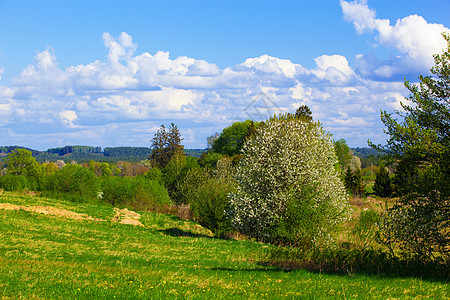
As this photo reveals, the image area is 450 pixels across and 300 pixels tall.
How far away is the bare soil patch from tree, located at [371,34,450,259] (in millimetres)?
26884

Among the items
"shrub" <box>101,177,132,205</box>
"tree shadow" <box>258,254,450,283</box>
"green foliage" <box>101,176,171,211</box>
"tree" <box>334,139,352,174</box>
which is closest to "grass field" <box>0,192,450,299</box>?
"tree shadow" <box>258,254,450,283</box>

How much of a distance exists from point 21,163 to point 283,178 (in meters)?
94.7

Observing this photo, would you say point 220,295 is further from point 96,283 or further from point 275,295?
point 96,283

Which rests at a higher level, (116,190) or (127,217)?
(116,190)

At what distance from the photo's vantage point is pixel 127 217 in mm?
40656

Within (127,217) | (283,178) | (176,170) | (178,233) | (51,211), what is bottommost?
(178,233)

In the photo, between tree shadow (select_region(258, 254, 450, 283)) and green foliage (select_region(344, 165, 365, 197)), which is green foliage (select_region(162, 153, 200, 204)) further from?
tree shadow (select_region(258, 254, 450, 283))

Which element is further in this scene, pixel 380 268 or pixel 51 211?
pixel 51 211

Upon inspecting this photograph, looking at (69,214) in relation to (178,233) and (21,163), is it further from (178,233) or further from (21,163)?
(21,163)

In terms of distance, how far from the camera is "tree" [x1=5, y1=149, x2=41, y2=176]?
102 metres

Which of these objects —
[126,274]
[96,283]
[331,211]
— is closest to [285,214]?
[331,211]

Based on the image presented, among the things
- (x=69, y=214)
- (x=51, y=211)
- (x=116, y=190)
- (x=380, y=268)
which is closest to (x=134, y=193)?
(x=116, y=190)

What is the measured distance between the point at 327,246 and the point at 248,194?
412 inches

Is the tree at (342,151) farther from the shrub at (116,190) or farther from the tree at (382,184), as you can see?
the shrub at (116,190)
